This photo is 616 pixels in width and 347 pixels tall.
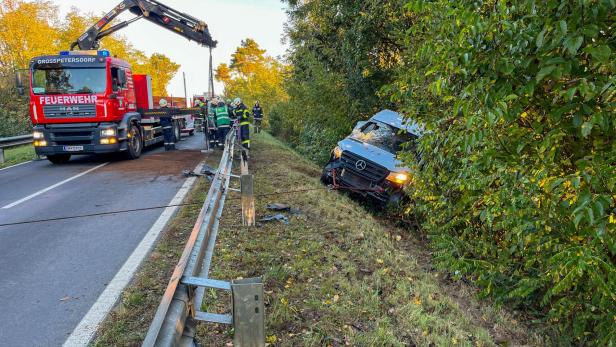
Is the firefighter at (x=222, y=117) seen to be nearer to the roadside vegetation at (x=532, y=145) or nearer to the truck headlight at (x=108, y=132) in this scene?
the truck headlight at (x=108, y=132)

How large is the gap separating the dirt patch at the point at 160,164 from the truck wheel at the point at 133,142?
26 cm

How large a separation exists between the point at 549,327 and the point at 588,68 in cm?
317

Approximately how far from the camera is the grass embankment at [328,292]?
3359 millimetres

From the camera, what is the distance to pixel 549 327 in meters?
4.39

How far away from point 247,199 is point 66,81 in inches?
327

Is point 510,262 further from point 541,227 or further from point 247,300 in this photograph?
point 247,300

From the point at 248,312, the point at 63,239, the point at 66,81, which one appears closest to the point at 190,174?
the point at 63,239

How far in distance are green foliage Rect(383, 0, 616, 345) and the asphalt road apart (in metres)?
3.65

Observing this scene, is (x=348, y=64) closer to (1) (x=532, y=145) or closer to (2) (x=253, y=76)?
(1) (x=532, y=145)

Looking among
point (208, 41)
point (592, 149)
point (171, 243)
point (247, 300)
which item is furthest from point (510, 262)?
point (208, 41)

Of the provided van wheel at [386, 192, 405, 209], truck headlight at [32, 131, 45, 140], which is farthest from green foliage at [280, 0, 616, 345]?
truck headlight at [32, 131, 45, 140]

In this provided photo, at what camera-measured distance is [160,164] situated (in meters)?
11.2

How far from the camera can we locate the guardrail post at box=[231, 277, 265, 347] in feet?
6.88

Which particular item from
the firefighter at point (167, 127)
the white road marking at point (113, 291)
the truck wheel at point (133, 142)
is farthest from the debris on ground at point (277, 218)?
the firefighter at point (167, 127)
